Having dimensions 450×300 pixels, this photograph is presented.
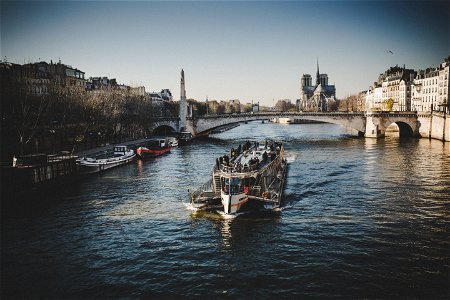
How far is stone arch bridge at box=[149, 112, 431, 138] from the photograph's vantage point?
3465 inches

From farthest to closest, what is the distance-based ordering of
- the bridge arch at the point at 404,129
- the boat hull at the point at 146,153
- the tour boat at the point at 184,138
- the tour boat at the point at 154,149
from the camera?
1. the bridge arch at the point at 404,129
2. the tour boat at the point at 184,138
3. the tour boat at the point at 154,149
4. the boat hull at the point at 146,153

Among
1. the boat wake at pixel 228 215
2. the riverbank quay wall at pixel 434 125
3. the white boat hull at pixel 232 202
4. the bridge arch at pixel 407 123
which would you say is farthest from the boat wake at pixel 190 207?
the bridge arch at pixel 407 123

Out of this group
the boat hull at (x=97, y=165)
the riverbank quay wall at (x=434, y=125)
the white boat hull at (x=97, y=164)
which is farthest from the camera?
the riverbank quay wall at (x=434, y=125)

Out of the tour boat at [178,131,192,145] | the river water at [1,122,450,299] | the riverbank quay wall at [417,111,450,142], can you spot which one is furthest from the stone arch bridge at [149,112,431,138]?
the river water at [1,122,450,299]

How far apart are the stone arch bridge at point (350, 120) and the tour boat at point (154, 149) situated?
25.3 m

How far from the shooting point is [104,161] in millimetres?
50594

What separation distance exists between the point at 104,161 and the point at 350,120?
6241 centimetres

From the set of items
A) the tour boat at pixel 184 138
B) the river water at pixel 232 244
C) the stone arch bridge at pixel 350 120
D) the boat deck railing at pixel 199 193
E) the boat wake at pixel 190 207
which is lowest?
the river water at pixel 232 244

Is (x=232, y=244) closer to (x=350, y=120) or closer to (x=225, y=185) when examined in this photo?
(x=225, y=185)

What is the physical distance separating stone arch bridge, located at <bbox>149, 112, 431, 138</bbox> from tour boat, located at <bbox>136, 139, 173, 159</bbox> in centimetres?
2530

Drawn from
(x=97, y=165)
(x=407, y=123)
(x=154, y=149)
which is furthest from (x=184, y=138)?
(x=407, y=123)

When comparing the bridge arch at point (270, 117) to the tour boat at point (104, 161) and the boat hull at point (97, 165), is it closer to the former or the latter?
the tour boat at point (104, 161)

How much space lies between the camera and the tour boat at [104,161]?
48062mm

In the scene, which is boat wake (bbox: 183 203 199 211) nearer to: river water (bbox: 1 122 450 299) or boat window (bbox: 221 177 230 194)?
river water (bbox: 1 122 450 299)
